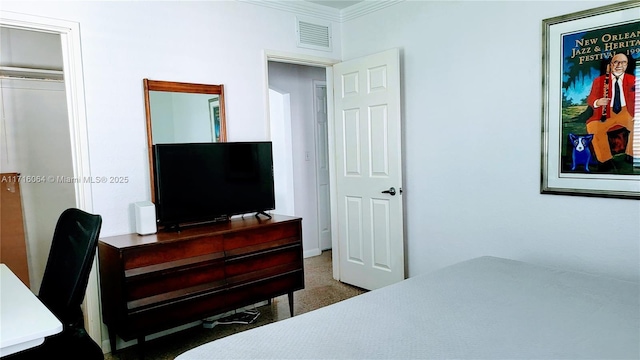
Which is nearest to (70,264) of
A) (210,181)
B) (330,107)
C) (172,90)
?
(210,181)

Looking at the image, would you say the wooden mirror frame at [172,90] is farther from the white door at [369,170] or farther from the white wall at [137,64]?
the white door at [369,170]

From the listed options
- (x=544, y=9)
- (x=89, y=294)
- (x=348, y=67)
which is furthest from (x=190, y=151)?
(x=544, y=9)

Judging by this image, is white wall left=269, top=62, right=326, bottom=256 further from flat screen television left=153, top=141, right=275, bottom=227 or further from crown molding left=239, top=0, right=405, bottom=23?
flat screen television left=153, top=141, right=275, bottom=227

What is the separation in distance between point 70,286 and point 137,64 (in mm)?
1658

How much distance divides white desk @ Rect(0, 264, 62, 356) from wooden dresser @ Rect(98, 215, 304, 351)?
80 centimetres

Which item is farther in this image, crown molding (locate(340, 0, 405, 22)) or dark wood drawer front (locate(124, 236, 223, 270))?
crown molding (locate(340, 0, 405, 22))

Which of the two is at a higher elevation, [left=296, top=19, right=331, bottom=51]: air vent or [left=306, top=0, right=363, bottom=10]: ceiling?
[left=306, top=0, right=363, bottom=10]: ceiling

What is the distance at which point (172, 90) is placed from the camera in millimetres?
2961

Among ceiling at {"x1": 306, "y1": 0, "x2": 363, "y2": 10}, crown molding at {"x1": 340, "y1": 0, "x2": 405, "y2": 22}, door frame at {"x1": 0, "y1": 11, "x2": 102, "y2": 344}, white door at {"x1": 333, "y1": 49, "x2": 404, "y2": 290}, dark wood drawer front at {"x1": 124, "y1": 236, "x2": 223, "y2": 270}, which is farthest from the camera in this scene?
ceiling at {"x1": 306, "y1": 0, "x2": 363, "y2": 10}

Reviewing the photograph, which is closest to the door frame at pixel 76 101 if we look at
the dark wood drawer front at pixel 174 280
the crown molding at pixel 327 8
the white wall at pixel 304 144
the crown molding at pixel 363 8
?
the dark wood drawer front at pixel 174 280

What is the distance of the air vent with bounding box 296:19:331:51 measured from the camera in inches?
145

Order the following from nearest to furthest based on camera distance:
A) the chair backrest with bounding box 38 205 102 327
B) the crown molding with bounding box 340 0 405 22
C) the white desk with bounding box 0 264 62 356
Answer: the white desk with bounding box 0 264 62 356, the chair backrest with bounding box 38 205 102 327, the crown molding with bounding box 340 0 405 22

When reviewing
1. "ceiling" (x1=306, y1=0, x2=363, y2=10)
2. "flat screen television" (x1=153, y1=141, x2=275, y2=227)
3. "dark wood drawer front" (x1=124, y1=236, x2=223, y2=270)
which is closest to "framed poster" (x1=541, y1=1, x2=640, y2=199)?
"ceiling" (x1=306, y1=0, x2=363, y2=10)

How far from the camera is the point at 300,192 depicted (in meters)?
4.96
